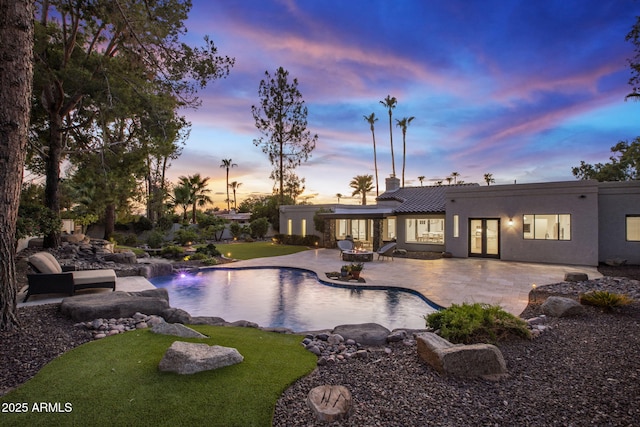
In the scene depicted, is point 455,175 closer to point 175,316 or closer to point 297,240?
point 297,240

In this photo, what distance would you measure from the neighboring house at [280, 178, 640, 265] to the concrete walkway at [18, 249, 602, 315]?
3.49 feet

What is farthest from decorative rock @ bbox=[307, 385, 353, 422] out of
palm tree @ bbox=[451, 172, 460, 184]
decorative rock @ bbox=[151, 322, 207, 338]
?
palm tree @ bbox=[451, 172, 460, 184]

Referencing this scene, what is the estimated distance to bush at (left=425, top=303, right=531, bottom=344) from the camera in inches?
188

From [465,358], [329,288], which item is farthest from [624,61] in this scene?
[465,358]

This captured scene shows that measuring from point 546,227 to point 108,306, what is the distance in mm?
17600

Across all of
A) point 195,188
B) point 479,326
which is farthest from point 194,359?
point 195,188

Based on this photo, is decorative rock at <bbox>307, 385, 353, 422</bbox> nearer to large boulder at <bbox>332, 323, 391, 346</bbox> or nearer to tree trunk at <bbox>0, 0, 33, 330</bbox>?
large boulder at <bbox>332, 323, 391, 346</bbox>

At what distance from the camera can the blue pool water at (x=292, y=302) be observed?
777 centimetres

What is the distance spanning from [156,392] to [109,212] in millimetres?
24004

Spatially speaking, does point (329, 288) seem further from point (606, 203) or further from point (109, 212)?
point (109, 212)

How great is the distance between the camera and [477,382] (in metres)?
3.62

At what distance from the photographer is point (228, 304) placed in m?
9.16

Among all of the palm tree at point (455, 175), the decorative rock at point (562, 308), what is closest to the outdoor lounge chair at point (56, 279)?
the decorative rock at point (562, 308)

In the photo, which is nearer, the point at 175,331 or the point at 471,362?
the point at 471,362
